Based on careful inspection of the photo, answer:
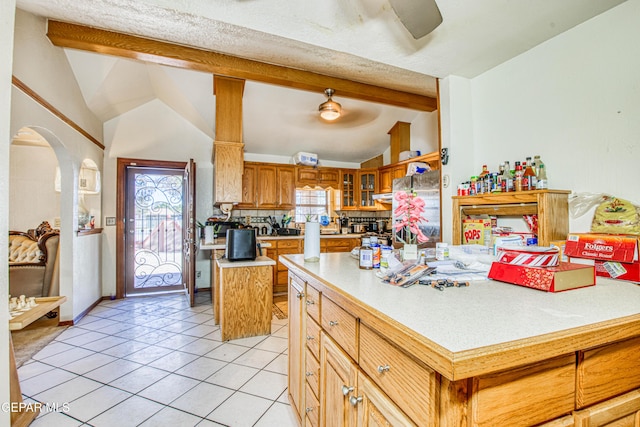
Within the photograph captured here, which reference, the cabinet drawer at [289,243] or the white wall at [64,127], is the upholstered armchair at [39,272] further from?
the cabinet drawer at [289,243]

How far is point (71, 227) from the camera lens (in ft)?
10.5

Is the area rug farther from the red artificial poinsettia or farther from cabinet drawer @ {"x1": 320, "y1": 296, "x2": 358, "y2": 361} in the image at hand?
the red artificial poinsettia

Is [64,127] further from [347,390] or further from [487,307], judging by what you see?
[487,307]

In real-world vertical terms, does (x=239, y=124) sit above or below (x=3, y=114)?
above

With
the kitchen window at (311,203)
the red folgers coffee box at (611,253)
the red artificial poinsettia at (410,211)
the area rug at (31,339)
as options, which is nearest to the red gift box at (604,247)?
the red folgers coffee box at (611,253)

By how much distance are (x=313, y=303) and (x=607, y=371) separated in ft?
3.28

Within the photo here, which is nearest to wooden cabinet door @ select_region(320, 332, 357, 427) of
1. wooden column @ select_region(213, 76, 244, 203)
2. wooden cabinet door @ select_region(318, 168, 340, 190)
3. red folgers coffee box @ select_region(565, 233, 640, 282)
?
red folgers coffee box @ select_region(565, 233, 640, 282)

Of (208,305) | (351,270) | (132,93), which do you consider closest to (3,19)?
(351,270)

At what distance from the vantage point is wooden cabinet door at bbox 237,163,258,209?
483cm

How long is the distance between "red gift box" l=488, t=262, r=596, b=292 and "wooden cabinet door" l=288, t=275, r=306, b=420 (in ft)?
3.08

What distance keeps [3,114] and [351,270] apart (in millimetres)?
1772

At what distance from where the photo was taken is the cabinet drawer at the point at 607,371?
759mm

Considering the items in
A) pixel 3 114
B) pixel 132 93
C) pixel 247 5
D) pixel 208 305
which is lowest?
pixel 208 305

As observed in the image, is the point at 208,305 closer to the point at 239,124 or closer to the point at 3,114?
the point at 239,124
